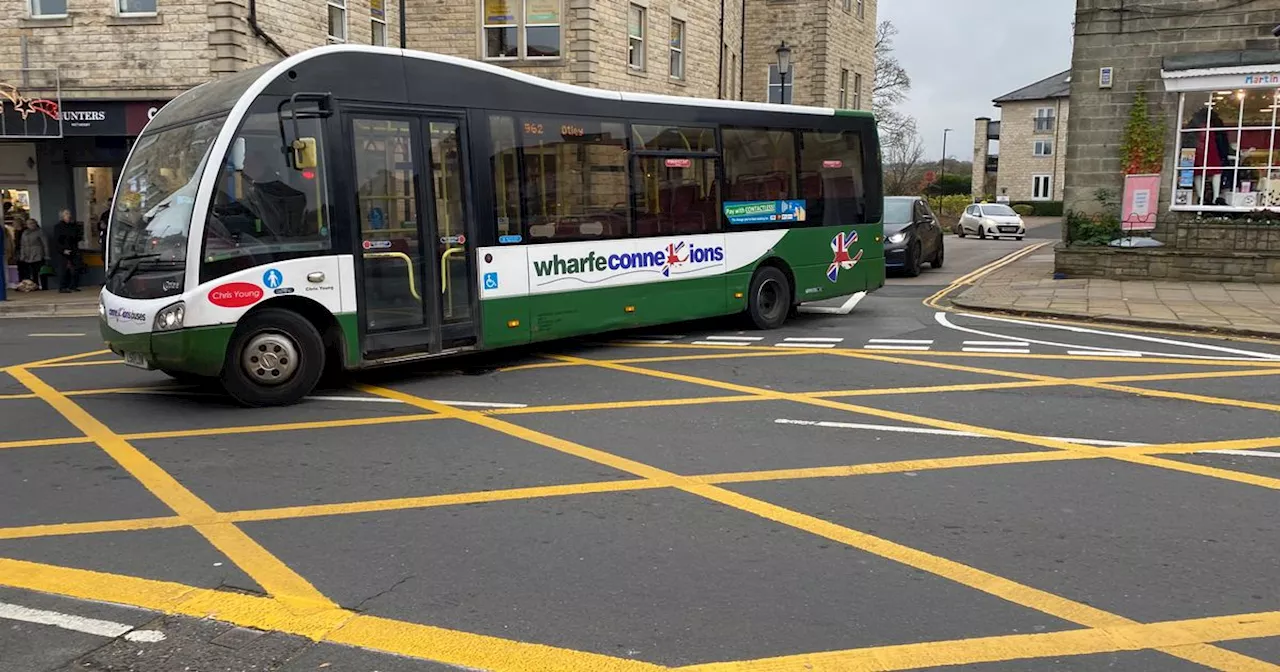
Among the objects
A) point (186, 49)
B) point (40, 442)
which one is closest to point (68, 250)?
point (186, 49)

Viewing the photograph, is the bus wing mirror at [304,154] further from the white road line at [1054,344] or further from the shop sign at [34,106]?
the shop sign at [34,106]

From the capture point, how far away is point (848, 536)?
5023 mm

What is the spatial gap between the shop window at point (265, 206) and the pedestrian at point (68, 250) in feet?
46.1

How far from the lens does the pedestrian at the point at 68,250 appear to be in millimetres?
19641

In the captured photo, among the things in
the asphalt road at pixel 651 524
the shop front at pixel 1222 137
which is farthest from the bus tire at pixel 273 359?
the shop front at pixel 1222 137

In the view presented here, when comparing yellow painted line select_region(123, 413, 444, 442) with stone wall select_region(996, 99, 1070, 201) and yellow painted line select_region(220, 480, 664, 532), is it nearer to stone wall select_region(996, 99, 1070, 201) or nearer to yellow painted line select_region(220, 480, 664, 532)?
yellow painted line select_region(220, 480, 664, 532)

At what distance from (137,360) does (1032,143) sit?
7714cm

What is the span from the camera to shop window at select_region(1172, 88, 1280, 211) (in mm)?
18516

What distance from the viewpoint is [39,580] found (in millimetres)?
4473

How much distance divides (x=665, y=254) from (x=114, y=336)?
6.18m

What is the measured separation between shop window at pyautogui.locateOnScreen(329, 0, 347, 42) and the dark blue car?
1265cm

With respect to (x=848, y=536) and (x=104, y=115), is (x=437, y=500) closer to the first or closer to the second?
(x=848, y=536)

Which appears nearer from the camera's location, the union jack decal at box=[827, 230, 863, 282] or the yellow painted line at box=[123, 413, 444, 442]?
the yellow painted line at box=[123, 413, 444, 442]

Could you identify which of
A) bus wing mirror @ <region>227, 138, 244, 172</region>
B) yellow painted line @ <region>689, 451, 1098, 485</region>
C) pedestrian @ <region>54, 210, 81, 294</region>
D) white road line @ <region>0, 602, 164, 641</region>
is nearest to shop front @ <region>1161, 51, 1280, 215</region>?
yellow painted line @ <region>689, 451, 1098, 485</region>
